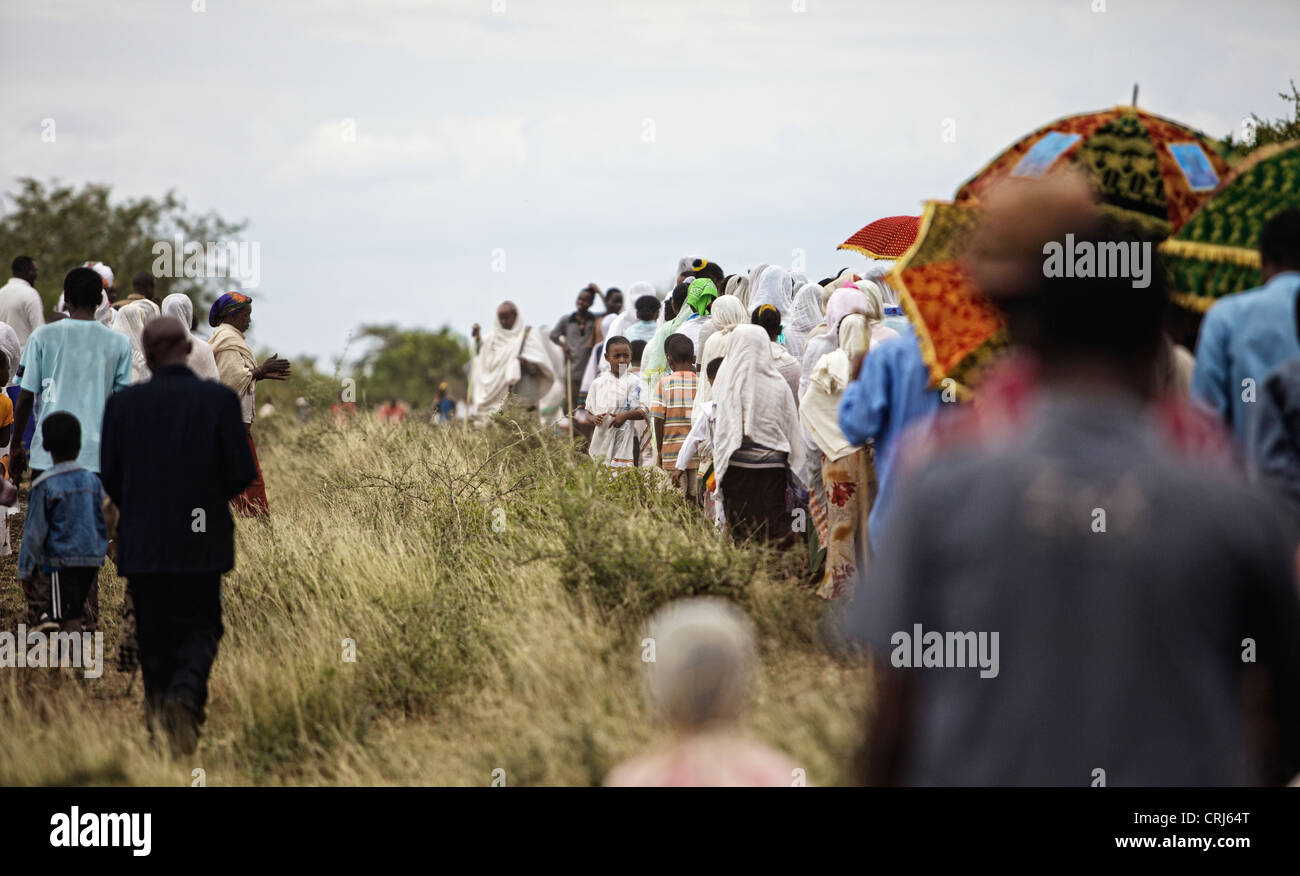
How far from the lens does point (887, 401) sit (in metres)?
5.61

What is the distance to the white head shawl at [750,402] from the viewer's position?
8.62 meters

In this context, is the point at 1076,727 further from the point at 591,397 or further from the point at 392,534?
the point at 591,397

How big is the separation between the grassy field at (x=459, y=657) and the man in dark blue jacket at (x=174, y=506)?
0.35 m

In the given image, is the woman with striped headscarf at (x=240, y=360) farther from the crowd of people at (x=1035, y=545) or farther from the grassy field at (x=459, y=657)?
the crowd of people at (x=1035, y=545)

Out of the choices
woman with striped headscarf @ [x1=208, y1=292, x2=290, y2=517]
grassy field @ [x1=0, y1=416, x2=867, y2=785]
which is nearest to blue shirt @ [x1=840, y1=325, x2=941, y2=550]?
grassy field @ [x1=0, y1=416, x2=867, y2=785]

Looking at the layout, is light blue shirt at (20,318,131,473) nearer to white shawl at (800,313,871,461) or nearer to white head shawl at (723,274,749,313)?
white shawl at (800,313,871,461)

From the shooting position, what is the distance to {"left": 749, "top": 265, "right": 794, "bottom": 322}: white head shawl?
10.9 metres

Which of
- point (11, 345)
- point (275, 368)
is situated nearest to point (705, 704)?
point (275, 368)

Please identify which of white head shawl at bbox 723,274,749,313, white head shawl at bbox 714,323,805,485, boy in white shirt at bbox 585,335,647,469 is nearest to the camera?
white head shawl at bbox 714,323,805,485

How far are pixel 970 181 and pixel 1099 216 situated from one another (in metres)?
2.73

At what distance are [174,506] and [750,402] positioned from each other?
373cm

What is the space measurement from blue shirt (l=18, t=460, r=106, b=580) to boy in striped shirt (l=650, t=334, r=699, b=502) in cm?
420

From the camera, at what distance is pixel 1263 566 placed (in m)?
2.23
